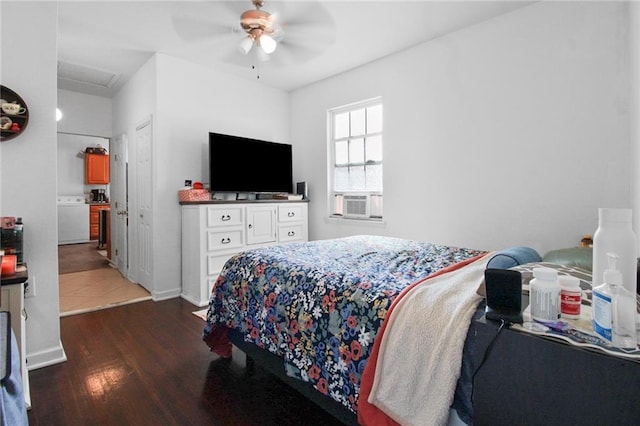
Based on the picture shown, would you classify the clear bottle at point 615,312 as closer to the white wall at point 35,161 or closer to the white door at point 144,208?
the white wall at point 35,161

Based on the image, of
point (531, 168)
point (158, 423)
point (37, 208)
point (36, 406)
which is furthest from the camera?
point (531, 168)

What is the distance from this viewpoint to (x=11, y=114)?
2051 millimetres

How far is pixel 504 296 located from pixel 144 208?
4.09 m

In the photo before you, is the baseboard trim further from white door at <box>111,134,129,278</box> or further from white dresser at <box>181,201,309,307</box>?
white door at <box>111,134,129,278</box>

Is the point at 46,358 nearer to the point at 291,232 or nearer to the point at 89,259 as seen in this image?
the point at 291,232

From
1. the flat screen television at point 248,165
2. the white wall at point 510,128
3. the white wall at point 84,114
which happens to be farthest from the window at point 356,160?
the white wall at point 84,114

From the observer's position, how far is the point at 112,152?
16.8 feet

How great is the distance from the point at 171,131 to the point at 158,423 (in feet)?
10.0

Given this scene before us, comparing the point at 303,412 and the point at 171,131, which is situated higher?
the point at 171,131

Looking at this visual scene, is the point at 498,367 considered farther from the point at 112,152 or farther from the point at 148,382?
the point at 112,152

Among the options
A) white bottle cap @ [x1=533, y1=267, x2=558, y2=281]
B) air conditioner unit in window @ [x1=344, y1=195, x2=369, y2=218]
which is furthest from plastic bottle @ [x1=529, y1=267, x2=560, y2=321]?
air conditioner unit in window @ [x1=344, y1=195, x2=369, y2=218]

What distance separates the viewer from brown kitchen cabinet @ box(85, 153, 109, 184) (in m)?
8.05

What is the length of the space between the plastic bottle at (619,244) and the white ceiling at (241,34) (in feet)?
8.26

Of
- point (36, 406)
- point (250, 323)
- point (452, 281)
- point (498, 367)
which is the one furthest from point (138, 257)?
point (498, 367)
